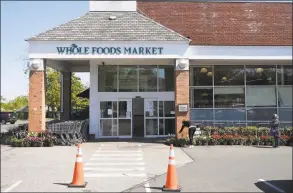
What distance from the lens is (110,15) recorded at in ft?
72.0

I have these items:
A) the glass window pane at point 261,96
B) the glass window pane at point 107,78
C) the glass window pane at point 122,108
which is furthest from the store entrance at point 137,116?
the glass window pane at point 261,96

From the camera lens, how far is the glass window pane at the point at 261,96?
2347 centimetres

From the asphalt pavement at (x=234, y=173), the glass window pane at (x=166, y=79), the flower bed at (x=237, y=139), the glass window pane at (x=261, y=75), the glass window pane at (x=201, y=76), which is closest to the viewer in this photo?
the asphalt pavement at (x=234, y=173)

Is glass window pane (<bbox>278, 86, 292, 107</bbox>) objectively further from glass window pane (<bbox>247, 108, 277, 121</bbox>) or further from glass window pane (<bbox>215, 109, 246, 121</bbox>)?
glass window pane (<bbox>215, 109, 246, 121</bbox>)

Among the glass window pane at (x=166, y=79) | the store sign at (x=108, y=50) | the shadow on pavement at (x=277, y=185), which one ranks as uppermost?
the store sign at (x=108, y=50)

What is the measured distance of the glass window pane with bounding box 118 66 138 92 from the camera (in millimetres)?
23109

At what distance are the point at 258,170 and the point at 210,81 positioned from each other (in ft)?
41.0

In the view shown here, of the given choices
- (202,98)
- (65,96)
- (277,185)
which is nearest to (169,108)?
(202,98)

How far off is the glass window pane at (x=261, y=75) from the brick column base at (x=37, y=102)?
11896 millimetres

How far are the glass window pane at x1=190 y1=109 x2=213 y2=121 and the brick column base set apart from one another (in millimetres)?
8242

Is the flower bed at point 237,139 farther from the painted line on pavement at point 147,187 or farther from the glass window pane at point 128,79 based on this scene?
the painted line on pavement at point 147,187

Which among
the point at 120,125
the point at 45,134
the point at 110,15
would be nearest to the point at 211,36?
the point at 110,15

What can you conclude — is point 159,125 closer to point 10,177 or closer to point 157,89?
point 157,89

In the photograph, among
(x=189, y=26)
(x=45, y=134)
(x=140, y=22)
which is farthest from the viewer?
(x=189, y=26)
